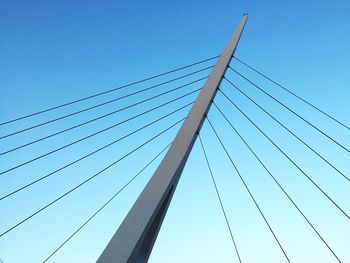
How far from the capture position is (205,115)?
9281mm

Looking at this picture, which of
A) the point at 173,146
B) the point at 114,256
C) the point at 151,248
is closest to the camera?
the point at 114,256

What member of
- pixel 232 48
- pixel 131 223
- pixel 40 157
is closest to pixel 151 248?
pixel 131 223

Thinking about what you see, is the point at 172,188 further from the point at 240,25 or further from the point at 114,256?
the point at 240,25

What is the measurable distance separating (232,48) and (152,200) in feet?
17.9

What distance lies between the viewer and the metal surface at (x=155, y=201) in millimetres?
6781

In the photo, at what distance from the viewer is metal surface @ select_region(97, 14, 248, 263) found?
678 centimetres

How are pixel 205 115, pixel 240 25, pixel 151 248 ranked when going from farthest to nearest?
pixel 240 25
pixel 205 115
pixel 151 248

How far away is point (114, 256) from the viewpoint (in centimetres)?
659

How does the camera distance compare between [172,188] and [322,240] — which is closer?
[322,240]

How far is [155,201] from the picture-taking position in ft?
24.4

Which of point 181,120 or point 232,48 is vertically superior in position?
point 232,48

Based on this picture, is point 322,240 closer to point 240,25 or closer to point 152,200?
point 152,200

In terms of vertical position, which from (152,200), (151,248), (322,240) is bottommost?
(322,240)

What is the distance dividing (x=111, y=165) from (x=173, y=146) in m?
2.26
